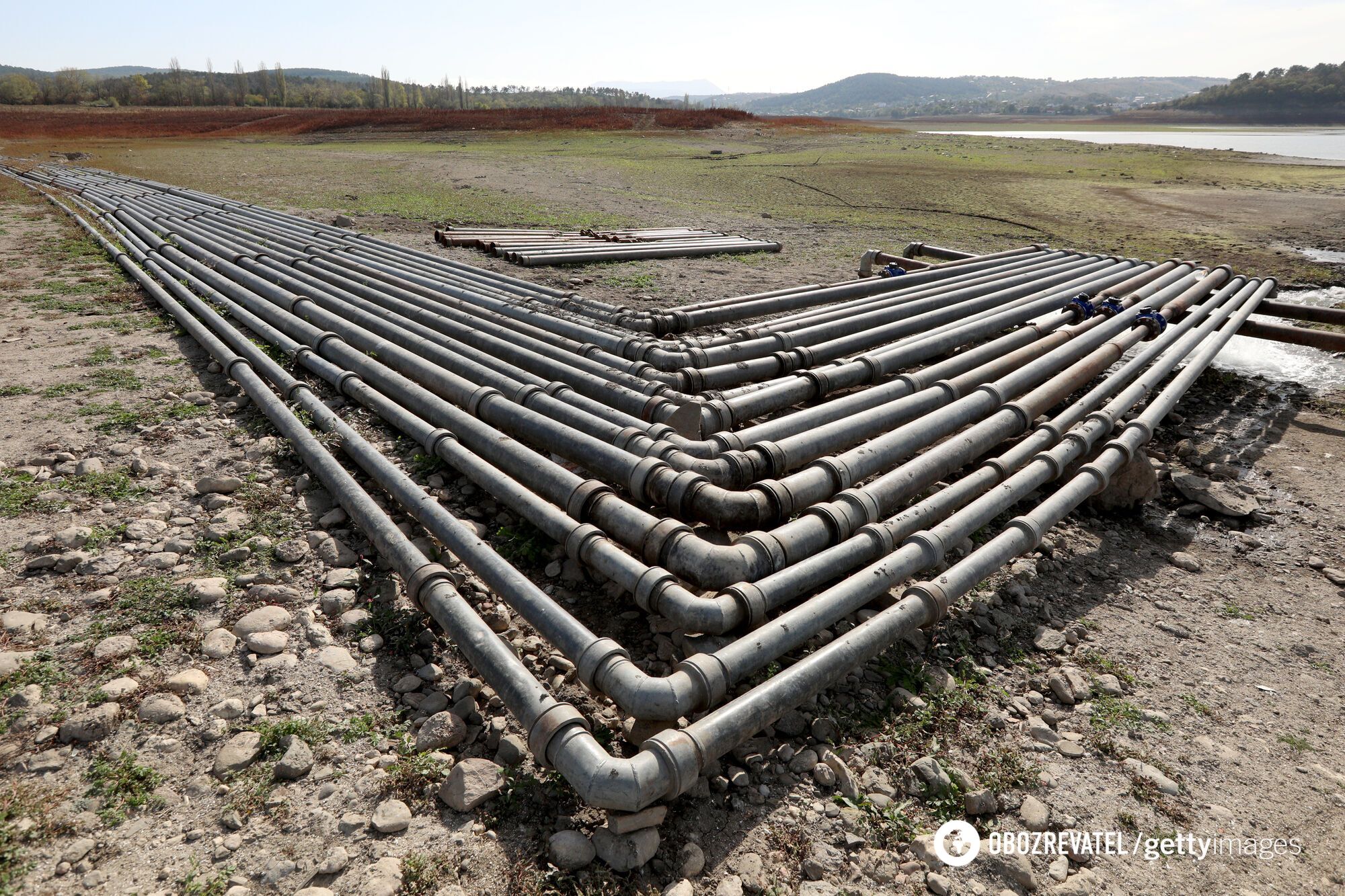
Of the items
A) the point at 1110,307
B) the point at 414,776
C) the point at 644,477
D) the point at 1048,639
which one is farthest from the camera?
the point at 1110,307

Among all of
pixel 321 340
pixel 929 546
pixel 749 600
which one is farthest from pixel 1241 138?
pixel 749 600

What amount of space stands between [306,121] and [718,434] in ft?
201

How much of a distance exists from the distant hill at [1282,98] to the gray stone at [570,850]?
10982 cm

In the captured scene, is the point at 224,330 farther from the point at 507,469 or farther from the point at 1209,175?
the point at 1209,175

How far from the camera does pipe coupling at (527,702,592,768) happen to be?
9.81 feet

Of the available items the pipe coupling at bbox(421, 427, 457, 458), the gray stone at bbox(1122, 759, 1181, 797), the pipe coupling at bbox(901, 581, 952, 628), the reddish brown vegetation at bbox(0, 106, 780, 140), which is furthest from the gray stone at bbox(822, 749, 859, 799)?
the reddish brown vegetation at bbox(0, 106, 780, 140)

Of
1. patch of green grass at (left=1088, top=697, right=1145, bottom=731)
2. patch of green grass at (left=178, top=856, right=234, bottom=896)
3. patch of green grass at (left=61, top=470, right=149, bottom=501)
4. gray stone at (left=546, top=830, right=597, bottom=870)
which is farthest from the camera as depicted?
patch of green grass at (left=61, top=470, right=149, bottom=501)

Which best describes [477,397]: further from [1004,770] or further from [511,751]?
[1004,770]

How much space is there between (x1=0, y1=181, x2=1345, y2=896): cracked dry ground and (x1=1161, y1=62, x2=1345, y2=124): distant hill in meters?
107

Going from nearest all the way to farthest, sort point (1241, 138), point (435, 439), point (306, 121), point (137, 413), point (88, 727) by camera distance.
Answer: point (88, 727), point (435, 439), point (137, 413), point (306, 121), point (1241, 138)

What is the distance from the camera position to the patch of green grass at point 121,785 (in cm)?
288

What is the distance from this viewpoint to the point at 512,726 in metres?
3.39

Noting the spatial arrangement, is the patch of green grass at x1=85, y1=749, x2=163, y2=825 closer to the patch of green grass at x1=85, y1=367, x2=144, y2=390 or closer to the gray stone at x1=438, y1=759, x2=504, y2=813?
the gray stone at x1=438, y1=759, x2=504, y2=813

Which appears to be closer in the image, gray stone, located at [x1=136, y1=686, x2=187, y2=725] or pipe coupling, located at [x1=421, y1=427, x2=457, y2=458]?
gray stone, located at [x1=136, y1=686, x2=187, y2=725]
